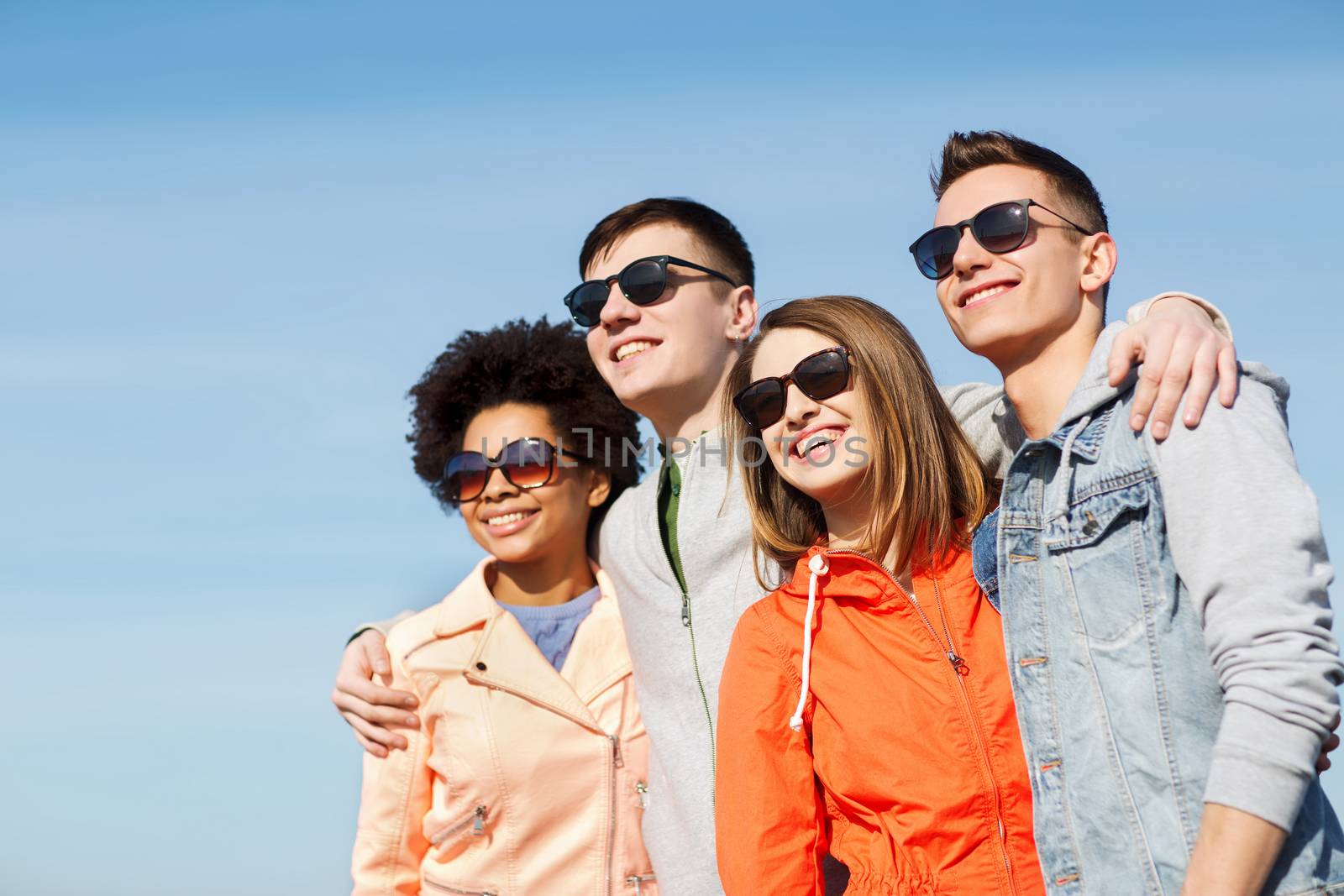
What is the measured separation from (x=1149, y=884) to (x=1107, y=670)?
53 centimetres

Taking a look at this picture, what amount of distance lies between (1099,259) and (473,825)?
3296mm

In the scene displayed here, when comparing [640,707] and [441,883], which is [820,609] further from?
[441,883]

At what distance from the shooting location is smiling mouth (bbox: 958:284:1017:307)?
3.83 metres

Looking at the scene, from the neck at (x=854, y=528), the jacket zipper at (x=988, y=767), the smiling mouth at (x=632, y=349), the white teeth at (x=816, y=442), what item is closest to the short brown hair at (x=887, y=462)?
the neck at (x=854, y=528)

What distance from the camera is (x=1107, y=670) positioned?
124 inches

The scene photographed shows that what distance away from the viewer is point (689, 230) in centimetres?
554

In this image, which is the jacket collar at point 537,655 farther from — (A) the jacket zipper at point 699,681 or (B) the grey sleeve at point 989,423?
(B) the grey sleeve at point 989,423

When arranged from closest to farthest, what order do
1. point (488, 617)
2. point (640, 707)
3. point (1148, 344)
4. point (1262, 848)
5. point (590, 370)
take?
point (1262, 848) < point (1148, 344) < point (640, 707) < point (488, 617) < point (590, 370)

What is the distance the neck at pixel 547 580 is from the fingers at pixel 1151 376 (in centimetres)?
305

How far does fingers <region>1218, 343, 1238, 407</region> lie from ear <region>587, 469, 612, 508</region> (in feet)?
10.7

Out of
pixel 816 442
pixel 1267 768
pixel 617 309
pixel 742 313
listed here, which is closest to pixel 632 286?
pixel 617 309

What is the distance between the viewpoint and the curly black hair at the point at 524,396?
234 inches

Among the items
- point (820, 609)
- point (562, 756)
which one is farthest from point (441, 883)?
point (820, 609)

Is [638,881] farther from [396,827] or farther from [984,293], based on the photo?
[984,293]
